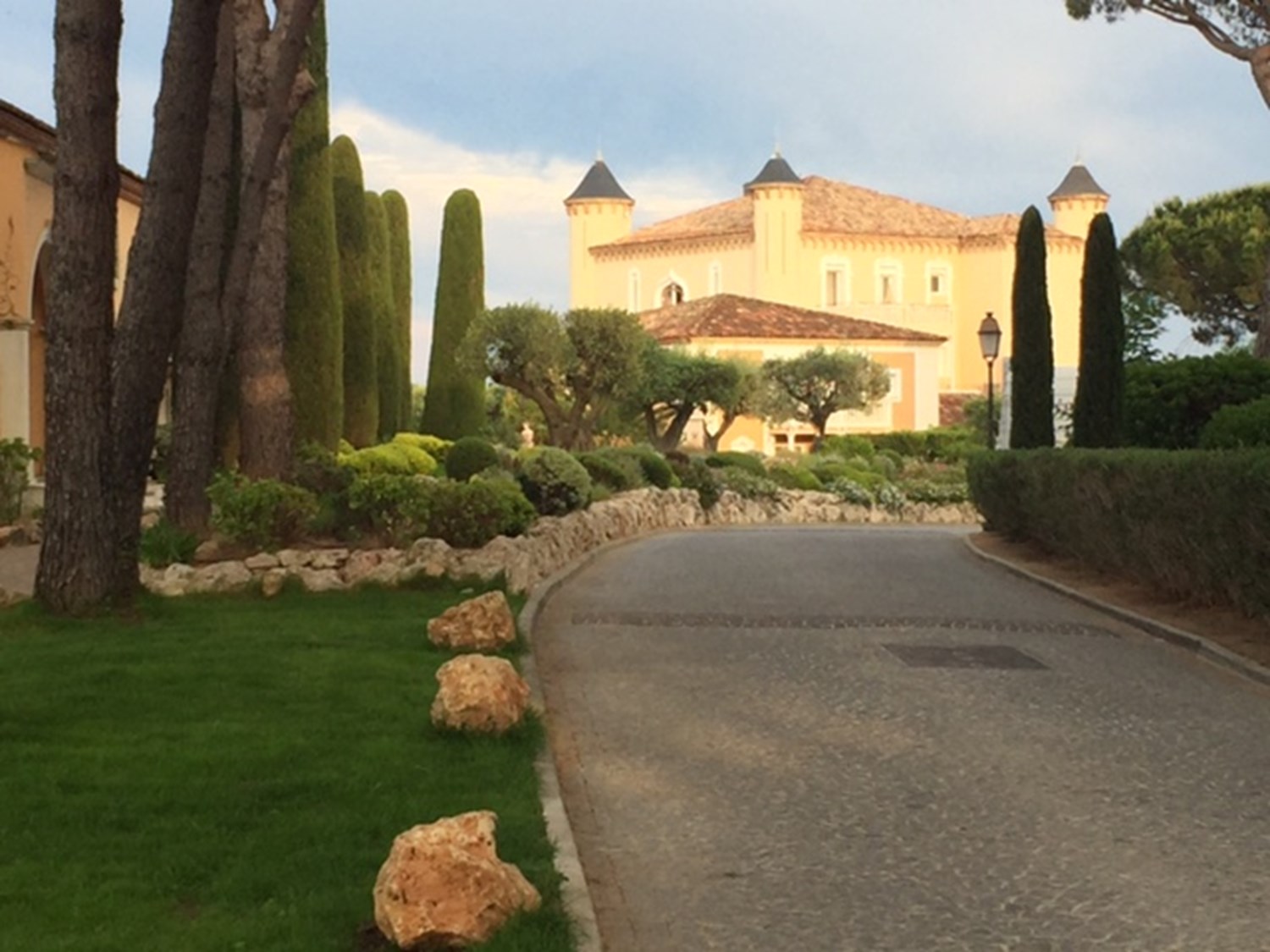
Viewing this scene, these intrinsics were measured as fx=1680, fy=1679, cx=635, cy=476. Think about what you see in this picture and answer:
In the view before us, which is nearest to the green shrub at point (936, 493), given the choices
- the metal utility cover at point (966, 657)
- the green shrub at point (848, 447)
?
the green shrub at point (848, 447)

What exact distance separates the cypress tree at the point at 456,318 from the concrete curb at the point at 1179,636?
82.5ft

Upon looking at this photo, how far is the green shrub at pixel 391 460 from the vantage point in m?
25.2

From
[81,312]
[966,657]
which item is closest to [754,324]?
[966,657]

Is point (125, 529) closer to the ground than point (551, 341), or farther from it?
closer to the ground

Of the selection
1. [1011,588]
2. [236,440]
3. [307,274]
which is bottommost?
[1011,588]

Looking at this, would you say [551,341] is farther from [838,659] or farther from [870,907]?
[870,907]

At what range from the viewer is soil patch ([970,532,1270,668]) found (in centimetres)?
1291

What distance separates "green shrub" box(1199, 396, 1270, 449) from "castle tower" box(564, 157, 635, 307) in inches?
2867

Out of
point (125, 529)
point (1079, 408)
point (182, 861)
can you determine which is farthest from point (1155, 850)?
point (1079, 408)

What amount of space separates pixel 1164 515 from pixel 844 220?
243 feet

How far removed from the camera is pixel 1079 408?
21750 millimetres

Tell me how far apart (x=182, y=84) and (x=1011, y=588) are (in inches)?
389

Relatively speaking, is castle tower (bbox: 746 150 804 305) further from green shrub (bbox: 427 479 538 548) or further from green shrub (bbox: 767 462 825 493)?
green shrub (bbox: 427 479 538 548)

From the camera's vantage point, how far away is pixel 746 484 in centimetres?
3469
